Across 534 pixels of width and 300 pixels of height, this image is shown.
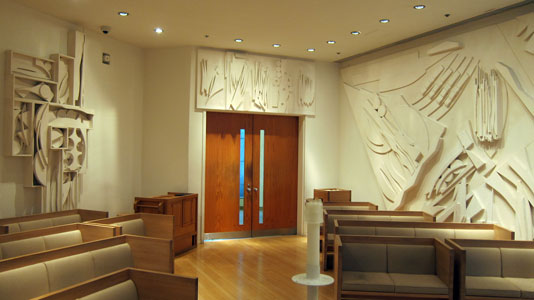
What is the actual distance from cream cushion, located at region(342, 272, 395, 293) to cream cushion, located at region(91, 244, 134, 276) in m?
2.18

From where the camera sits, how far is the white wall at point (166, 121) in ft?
24.4

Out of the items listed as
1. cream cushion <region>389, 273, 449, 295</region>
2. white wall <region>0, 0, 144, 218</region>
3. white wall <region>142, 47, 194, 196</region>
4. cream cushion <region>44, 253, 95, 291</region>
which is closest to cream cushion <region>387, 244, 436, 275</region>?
cream cushion <region>389, 273, 449, 295</region>

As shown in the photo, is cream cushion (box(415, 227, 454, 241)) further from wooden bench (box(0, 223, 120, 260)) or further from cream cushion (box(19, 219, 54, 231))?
cream cushion (box(19, 219, 54, 231))

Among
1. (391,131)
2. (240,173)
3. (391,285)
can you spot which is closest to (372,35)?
(391,131)

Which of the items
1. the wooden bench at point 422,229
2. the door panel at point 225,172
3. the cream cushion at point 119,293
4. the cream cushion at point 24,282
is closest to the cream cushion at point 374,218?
the wooden bench at point 422,229

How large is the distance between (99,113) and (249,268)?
357 cm

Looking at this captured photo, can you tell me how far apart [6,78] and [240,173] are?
4.31 metres

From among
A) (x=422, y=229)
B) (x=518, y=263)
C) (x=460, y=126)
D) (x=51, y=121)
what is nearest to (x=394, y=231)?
(x=422, y=229)

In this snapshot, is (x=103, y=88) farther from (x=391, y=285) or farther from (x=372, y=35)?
(x=391, y=285)

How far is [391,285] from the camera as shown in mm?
3928

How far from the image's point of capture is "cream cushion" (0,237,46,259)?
400 cm

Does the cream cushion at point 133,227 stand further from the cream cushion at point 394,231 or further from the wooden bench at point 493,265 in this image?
the wooden bench at point 493,265

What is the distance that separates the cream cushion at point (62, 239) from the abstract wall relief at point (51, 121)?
1304mm

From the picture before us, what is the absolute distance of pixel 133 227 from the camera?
552 cm
